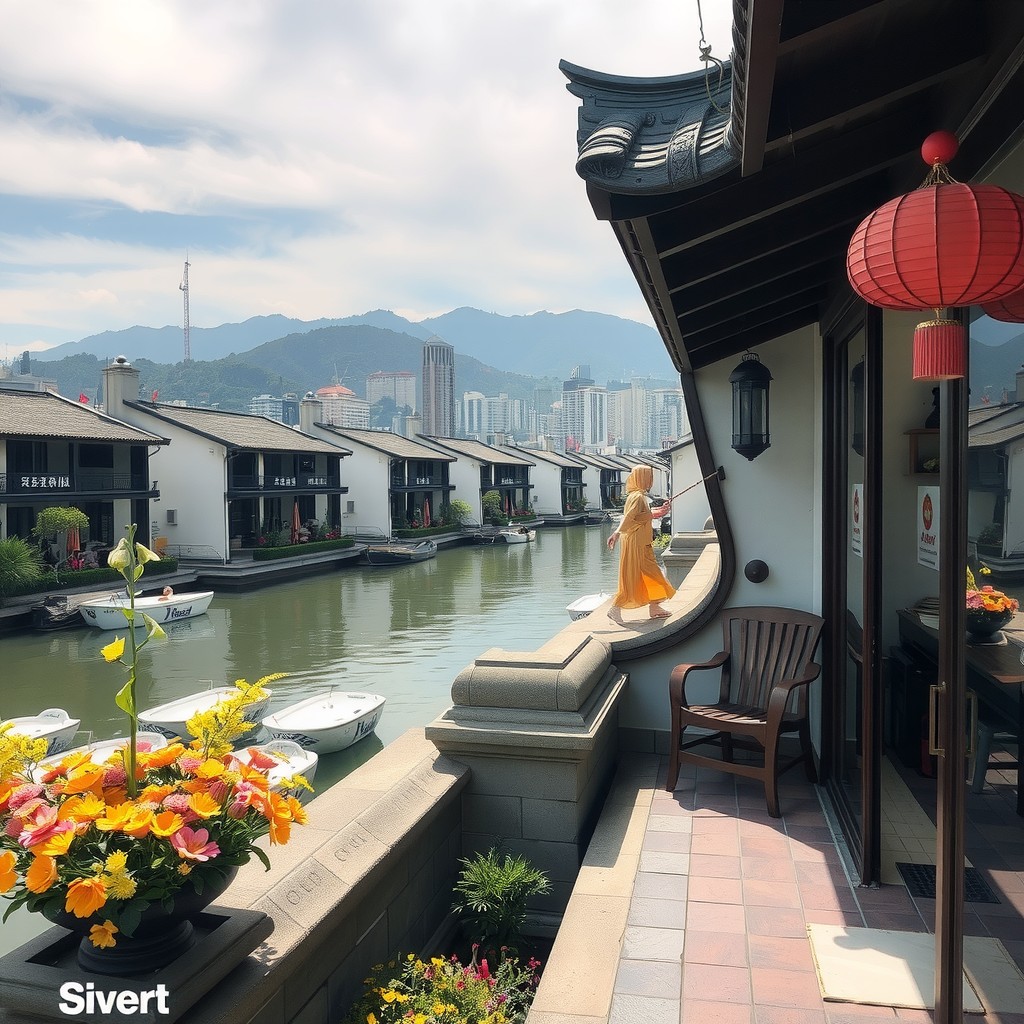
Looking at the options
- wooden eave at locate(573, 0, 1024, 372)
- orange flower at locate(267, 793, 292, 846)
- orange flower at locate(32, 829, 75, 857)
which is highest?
wooden eave at locate(573, 0, 1024, 372)

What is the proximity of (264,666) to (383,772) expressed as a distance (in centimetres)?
1156

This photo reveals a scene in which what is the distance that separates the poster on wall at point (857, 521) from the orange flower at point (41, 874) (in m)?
3.01

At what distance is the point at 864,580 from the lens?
3.38 m

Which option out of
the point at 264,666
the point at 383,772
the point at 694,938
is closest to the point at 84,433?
the point at 264,666

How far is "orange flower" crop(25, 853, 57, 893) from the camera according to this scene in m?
1.68

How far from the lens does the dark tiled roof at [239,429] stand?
2542cm

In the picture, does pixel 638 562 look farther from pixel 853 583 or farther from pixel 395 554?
pixel 395 554

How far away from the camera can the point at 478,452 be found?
43.5m

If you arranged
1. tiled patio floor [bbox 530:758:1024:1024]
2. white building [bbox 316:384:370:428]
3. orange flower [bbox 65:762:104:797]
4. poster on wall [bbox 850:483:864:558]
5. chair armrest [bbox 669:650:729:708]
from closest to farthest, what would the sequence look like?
1. orange flower [bbox 65:762:104:797]
2. tiled patio floor [bbox 530:758:1024:1024]
3. poster on wall [bbox 850:483:864:558]
4. chair armrest [bbox 669:650:729:708]
5. white building [bbox 316:384:370:428]

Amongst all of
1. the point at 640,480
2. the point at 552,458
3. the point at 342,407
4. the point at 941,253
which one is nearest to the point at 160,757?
the point at 941,253

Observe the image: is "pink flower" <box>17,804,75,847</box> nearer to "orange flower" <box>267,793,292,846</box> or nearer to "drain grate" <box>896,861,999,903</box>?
"orange flower" <box>267,793,292,846</box>

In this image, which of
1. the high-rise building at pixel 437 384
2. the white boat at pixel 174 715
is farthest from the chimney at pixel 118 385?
the high-rise building at pixel 437 384

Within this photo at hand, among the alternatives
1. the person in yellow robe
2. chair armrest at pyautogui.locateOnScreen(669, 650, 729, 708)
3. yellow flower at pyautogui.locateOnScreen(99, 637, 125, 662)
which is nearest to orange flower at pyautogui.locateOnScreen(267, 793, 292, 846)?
yellow flower at pyautogui.locateOnScreen(99, 637, 125, 662)

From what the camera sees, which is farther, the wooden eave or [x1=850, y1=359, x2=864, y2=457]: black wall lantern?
[x1=850, y1=359, x2=864, y2=457]: black wall lantern
